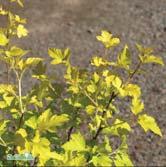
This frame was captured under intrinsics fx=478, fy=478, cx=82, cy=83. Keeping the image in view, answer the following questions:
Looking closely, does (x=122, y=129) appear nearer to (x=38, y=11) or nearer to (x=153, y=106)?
(x=153, y=106)

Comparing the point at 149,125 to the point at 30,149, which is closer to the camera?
the point at 30,149

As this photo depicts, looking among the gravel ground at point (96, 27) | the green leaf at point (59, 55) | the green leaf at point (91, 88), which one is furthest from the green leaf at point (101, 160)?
the gravel ground at point (96, 27)

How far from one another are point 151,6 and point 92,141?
3891mm

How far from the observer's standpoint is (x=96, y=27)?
5234mm

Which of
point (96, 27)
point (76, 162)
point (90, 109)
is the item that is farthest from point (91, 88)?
point (96, 27)

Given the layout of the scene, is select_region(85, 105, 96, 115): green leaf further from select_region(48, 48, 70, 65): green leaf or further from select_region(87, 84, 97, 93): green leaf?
select_region(48, 48, 70, 65): green leaf

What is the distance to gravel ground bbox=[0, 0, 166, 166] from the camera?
4.68 metres

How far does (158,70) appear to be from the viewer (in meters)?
4.74

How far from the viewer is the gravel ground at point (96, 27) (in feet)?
15.3

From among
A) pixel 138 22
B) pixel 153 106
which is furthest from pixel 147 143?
pixel 138 22

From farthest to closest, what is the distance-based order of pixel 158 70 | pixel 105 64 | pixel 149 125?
pixel 158 70, pixel 105 64, pixel 149 125

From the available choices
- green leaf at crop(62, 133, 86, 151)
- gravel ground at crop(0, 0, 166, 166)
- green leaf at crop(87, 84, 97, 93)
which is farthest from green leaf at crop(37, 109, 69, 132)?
gravel ground at crop(0, 0, 166, 166)

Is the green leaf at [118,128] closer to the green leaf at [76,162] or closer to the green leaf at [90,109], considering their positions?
the green leaf at [90,109]

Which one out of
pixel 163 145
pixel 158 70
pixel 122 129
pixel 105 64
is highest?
pixel 105 64
